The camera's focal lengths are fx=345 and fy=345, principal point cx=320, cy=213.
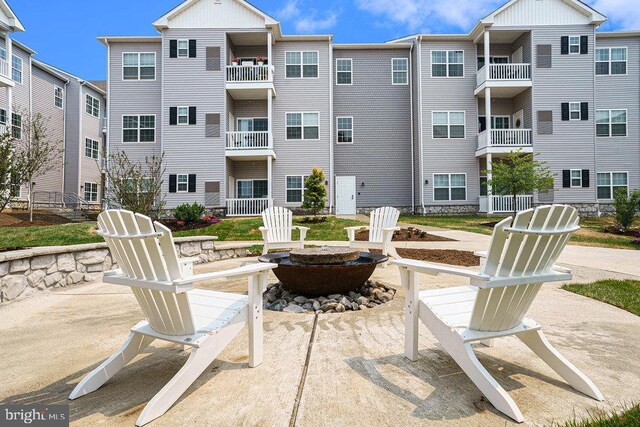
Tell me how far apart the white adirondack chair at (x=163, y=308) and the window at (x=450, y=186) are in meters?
18.4

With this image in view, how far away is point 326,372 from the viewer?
254 cm

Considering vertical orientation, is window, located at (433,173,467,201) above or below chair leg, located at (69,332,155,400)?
above

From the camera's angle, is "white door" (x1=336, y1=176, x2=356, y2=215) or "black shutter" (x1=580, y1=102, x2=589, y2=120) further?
"white door" (x1=336, y1=176, x2=356, y2=215)

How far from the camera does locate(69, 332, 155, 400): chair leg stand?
7.46 ft

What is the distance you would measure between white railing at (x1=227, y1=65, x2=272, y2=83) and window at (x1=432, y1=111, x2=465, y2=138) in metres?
9.52

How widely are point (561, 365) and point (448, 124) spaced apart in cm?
1911

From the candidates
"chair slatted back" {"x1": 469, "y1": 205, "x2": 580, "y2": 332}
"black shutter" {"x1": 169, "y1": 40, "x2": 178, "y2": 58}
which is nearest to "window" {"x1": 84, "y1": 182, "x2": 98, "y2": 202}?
"black shutter" {"x1": 169, "y1": 40, "x2": 178, "y2": 58}

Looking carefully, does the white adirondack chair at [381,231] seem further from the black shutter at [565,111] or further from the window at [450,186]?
the black shutter at [565,111]

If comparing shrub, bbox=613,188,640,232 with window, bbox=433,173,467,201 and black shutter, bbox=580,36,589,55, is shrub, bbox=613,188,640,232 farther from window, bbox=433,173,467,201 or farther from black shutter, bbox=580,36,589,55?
black shutter, bbox=580,36,589,55

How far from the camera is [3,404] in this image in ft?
7.07

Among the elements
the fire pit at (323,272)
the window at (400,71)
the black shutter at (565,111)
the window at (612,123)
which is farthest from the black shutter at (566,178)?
the fire pit at (323,272)

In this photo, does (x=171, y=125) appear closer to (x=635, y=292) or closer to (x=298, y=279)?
(x=298, y=279)

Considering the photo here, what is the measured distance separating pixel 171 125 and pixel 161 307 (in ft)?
59.8

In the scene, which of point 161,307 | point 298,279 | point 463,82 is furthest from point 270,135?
point 161,307
